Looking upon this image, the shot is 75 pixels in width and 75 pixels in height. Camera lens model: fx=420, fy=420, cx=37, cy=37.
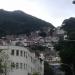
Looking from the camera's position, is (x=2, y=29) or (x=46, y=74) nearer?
(x=46, y=74)

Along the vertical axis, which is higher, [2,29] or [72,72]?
[2,29]

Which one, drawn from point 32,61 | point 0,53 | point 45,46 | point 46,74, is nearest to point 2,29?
point 45,46

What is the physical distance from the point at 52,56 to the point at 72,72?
110 m

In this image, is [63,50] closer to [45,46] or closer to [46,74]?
[46,74]

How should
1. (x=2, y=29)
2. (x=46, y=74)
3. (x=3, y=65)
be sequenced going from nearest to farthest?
1. (x=3, y=65)
2. (x=46, y=74)
3. (x=2, y=29)

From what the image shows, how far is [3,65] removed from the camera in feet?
209

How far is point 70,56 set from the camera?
284 ft

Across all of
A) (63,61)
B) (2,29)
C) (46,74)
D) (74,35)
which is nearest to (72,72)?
(63,61)

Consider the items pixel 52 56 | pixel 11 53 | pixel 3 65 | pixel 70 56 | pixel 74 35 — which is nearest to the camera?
pixel 3 65

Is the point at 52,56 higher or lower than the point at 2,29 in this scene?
lower

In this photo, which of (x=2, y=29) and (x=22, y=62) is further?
(x=2, y=29)

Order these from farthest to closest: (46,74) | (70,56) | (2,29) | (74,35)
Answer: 1. (2,29)
2. (46,74)
3. (74,35)
4. (70,56)

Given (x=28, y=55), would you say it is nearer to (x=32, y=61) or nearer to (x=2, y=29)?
(x=32, y=61)

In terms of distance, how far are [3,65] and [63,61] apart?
26753 millimetres
